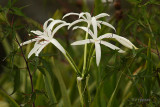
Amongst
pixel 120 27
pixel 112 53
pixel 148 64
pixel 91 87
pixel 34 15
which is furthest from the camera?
pixel 34 15

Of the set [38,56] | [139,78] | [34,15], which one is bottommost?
[139,78]

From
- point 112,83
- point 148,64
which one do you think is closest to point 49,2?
point 112,83

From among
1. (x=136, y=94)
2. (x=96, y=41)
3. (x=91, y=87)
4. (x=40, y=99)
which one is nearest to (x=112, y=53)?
(x=96, y=41)

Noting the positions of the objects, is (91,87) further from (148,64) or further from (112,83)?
(148,64)

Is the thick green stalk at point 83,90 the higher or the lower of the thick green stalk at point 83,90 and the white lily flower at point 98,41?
the lower

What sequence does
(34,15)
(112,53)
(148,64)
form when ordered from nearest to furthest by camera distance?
(112,53) < (148,64) < (34,15)

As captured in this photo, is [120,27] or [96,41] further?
[120,27]

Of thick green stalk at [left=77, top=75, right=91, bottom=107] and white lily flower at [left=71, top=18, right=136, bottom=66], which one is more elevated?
white lily flower at [left=71, top=18, right=136, bottom=66]

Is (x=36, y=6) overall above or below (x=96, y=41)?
above

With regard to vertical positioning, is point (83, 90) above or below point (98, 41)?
below
